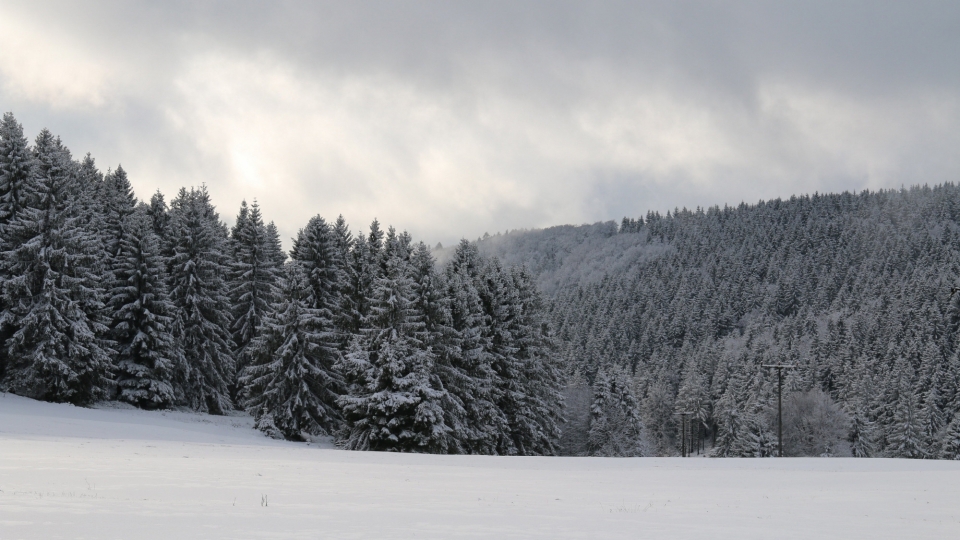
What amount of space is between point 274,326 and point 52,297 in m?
11.3

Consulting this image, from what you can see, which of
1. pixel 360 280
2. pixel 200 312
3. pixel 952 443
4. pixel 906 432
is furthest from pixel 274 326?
pixel 906 432

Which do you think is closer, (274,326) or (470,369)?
(274,326)

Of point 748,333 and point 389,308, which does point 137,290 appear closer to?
point 389,308

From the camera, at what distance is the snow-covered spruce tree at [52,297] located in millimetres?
35062

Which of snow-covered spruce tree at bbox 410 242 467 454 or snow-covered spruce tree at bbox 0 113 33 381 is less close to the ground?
snow-covered spruce tree at bbox 0 113 33 381

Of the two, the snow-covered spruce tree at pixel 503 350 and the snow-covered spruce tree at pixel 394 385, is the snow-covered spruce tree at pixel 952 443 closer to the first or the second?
the snow-covered spruce tree at pixel 503 350

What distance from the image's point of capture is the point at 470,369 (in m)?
40.0

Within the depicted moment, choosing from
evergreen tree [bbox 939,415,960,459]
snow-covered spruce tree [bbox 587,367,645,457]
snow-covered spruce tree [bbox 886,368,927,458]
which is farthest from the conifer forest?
snow-covered spruce tree [bbox 886,368,927,458]

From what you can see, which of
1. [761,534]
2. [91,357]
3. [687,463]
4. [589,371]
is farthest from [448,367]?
[589,371]

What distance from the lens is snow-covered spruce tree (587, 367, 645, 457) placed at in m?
71.9

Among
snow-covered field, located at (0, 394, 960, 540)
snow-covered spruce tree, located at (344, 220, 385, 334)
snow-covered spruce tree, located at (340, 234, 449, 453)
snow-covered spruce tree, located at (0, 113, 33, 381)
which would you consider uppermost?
snow-covered spruce tree, located at (0, 113, 33, 381)

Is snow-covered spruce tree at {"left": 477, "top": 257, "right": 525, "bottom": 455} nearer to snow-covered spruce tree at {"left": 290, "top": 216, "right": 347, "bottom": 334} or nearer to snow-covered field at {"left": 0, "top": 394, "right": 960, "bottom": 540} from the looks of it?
snow-covered spruce tree at {"left": 290, "top": 216, "right": 347, "bottom": 334}

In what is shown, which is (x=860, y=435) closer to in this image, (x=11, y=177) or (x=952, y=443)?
(x=952, y=443)

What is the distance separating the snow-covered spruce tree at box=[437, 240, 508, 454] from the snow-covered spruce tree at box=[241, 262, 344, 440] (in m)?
7.33
